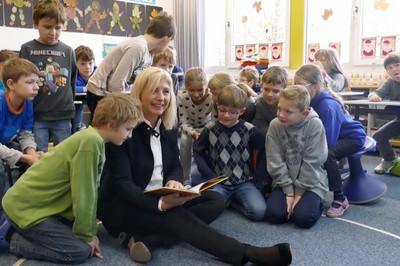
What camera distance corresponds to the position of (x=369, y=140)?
2742 mm

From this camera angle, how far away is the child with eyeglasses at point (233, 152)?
228 cm

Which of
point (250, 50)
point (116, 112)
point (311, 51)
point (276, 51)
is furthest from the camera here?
point (250, 50)

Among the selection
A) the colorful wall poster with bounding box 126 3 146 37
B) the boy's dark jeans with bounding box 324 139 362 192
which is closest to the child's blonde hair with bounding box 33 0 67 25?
the boy's dark jeans with bounding box 324 139 362 192

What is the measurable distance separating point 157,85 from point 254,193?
0.90 meters

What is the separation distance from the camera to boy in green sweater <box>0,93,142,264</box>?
62.6 inches

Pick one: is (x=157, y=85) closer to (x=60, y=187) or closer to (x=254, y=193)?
(x=60, y=187)

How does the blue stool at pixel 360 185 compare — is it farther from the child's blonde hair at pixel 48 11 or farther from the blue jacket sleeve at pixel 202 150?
the child's blonde hair at pixel 48 11

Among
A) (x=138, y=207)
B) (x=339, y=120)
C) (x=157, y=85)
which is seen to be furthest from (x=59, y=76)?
(x=339, y=120)

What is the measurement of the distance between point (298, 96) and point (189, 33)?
4.17 metres

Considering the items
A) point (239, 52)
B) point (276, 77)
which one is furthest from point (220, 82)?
point (239, 52)

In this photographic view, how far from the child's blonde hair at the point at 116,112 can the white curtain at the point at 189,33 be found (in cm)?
449

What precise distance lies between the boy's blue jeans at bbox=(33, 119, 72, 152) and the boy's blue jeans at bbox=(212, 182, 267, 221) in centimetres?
111

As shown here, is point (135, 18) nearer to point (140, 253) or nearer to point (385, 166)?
point (385, 166)

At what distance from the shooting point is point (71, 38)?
5082mm
